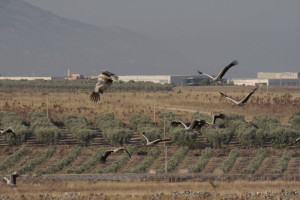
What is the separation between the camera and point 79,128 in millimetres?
77625

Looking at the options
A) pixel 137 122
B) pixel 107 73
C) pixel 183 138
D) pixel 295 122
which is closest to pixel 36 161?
pixel 183 138

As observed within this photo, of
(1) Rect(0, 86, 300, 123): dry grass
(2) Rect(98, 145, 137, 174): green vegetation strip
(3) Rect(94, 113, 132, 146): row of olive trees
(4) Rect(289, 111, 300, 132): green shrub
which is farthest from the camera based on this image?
(1) Rect(0, 86, 300, 123): dry grass

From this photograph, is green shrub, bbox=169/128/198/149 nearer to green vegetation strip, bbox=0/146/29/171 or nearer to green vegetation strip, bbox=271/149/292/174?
green vegetation strip, bbox=271/149/292/174

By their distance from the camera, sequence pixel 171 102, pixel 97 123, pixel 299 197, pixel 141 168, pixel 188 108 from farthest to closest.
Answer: pixel 171 102
pixel 188 108
pixel 97 123
pixel 141 168
pixel 299 197

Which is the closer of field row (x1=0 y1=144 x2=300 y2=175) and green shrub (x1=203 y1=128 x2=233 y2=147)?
field row (x1=0 y1=144 x2=300 y2=175)

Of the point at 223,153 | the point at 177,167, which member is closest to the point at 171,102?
the point at 223,153

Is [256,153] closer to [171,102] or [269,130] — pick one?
[269,130]

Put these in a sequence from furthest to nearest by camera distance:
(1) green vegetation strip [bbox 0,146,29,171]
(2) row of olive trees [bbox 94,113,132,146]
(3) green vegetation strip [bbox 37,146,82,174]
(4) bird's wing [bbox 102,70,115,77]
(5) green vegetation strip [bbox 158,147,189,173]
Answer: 1. (2) row of olive trees [bbox 94,113,132,146]
2. (1) green vegetation strip [bbox 0,146,29,171]
3. (5) green vegetation strip [bbox 158,147,189,173]
4. (3) green vegetation strip [bbox 37,146,82,174]
5. (4) bird's wing [bbox 102,70,115,77]

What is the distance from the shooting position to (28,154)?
219ft

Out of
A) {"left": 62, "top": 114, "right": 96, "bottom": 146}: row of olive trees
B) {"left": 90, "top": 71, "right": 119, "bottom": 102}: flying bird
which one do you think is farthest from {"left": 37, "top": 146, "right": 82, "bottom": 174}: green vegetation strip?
{"left": 90, "top": 71, "right": 119, "bottom": 102}: flying bird

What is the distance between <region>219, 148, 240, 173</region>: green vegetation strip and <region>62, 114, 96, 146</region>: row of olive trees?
1501 cm

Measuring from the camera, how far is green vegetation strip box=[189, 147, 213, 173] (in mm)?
56491

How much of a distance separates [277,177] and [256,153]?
17444 millimetres

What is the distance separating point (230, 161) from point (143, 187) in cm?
1639
